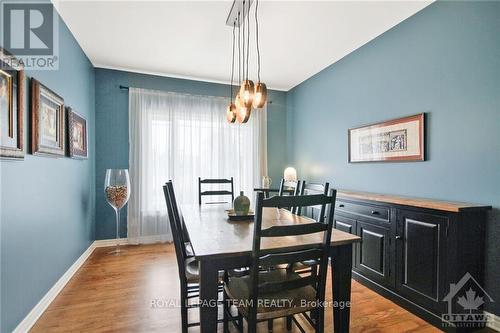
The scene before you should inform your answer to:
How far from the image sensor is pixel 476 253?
190cm

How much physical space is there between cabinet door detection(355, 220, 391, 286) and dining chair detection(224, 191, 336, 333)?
3.95 ft

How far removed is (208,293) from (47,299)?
74.1 inches

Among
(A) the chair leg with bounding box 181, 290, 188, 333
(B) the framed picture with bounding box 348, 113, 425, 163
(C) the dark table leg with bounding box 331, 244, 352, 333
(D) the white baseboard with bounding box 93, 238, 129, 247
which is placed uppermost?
(B) the framed picture with bounding box 348, 113, 425, 163

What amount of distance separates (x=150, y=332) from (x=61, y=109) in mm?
2261

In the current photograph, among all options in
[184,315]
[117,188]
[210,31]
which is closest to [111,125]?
[117,188]

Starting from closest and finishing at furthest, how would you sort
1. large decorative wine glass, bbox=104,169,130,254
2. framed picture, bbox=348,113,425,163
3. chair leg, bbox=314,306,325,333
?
1. chair leg, bbox=314,306,325,333
2. framed picture, bbox=348,113,425,163
3. large decorative wine glass, bbox=104,169,130,254

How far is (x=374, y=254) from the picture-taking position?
2.46 metres

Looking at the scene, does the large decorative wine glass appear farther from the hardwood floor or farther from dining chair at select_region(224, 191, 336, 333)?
dining chair at select_region(224, 191, 336, 333)

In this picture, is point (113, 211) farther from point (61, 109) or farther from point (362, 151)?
point (362, 151)

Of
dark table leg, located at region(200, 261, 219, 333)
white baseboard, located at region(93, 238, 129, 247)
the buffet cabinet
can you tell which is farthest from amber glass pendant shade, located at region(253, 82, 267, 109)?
white baseboard, located at region(93, 238, 129, 247)

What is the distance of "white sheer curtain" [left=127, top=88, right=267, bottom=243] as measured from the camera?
392 cm

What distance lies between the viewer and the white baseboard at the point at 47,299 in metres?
1.84

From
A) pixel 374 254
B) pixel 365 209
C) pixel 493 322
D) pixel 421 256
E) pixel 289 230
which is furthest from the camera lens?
pixel 365 209

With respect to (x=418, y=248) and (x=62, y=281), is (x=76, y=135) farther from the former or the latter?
(x=418, y=248)
